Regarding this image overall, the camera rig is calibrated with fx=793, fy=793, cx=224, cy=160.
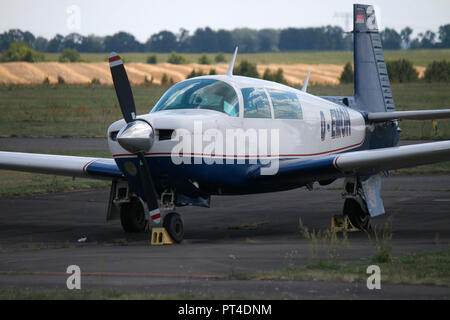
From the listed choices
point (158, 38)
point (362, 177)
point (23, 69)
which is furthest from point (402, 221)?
point (158, 38)

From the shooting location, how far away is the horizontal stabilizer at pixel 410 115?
1531 centimetres

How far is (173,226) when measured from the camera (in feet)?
41.7

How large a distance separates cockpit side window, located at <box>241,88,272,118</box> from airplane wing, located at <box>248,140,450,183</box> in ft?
3.07

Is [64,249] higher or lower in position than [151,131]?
lower

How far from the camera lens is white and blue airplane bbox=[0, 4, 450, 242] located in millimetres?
12383

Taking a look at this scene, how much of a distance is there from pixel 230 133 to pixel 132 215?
2.94m

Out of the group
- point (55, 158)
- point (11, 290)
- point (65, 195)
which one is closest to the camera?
point (11, 290)

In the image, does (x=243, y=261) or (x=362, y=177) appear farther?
(x=362, y=177)

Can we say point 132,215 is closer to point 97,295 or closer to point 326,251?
point 326,251

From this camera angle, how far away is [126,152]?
1253cm

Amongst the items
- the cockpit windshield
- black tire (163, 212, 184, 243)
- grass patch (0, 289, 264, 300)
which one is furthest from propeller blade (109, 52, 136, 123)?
grass patch (0, 289, 264, 300)

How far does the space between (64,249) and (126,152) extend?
5.87 feet

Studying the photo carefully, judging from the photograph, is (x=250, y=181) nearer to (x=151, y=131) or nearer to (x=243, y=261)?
(x=151, y=131)

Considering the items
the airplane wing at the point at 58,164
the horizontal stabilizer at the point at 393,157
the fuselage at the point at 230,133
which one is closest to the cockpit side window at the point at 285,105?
the fuselage at the point at 230,133
